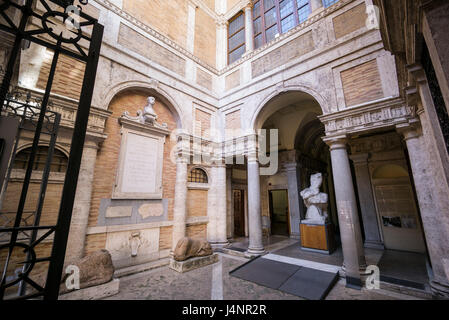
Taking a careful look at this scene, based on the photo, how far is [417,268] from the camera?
513 centimetres

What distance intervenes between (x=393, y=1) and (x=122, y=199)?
6643 millimetres

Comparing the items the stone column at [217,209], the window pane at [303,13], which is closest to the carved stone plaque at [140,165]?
the stone column at [217,209]

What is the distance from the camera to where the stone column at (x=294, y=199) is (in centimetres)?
934

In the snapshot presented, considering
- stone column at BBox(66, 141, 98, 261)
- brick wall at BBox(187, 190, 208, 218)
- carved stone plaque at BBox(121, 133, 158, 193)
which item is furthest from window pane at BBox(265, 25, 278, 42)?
stone column at BBox(66, 141, 98, 261)

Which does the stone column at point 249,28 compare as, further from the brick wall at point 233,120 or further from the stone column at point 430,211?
the stone column at point 430,211

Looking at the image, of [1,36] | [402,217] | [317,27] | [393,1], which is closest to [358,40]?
[317,27]

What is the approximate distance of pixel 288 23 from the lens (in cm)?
798

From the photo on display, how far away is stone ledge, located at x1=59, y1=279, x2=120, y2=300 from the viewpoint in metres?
3.63

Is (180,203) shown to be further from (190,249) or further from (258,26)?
(258,26)

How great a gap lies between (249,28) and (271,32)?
119cm

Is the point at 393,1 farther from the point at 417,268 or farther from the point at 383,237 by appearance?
the point at 383,237

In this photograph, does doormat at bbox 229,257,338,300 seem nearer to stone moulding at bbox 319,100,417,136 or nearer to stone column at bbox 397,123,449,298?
stone column at bbox 397,123,449,298

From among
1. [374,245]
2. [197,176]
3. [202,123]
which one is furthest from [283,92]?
[374,245]

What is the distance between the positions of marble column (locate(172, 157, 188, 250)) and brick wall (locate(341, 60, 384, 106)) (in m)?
5.53
